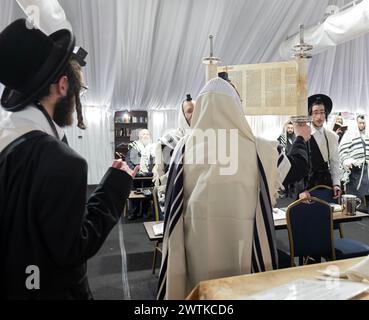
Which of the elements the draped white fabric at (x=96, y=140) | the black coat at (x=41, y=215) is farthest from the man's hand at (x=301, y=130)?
the draped white fabric at (x=96, y=140)

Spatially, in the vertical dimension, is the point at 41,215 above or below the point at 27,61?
below

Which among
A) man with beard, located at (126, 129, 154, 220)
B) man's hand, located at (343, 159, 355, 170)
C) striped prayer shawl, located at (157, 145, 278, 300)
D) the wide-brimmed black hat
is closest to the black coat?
striped prayer shawl, located at (157, 145, 278, 300)

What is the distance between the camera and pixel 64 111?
979mm

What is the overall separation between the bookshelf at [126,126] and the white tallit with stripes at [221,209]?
25.1 ft

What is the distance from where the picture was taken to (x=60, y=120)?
975 millimetres

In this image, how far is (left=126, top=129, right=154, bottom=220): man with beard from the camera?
17.9ft

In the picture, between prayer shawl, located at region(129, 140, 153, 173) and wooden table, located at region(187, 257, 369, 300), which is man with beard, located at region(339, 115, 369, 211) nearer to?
prayer shawl, located at region(129, 140, 153, 173)

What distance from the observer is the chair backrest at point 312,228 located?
2.31 m

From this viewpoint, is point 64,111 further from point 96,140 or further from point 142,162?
point 96,140

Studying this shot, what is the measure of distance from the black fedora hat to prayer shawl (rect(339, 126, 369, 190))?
5.57 meters

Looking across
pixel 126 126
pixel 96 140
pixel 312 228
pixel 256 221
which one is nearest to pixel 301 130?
pixel 256 221

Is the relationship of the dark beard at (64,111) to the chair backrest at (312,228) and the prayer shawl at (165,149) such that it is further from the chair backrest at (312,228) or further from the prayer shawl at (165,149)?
the prayer shawl at (165,149)
